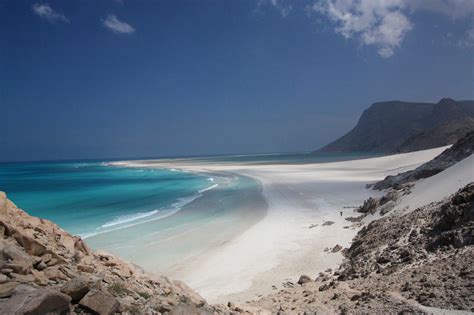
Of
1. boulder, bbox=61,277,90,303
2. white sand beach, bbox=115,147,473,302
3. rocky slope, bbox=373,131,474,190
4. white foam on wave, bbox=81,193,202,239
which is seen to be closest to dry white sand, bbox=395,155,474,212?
white sand beach, bbox=115,147,473,302

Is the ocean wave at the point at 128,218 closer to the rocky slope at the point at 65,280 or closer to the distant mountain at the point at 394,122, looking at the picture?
the rocky slope at the point at 65,280

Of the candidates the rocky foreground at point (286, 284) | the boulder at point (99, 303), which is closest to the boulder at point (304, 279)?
the rocky foreground at point (286, 284)

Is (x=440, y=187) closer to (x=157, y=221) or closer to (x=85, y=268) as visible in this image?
(x=85, y=268)

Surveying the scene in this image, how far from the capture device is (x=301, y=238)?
1334 cm

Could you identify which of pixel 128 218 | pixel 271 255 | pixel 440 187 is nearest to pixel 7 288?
pixel 271 255

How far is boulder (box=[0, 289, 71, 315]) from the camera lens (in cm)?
312

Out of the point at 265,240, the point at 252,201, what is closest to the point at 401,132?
the point at 252,201

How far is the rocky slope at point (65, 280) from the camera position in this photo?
341cm

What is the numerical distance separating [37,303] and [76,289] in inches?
21.5

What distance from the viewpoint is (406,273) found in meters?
6.40

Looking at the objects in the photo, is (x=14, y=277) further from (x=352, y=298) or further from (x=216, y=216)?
(x=216, y=216)

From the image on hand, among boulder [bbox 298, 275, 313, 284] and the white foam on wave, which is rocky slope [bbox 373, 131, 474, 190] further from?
the white foam on wave

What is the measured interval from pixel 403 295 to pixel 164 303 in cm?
396

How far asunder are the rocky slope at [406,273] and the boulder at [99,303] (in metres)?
3.55
